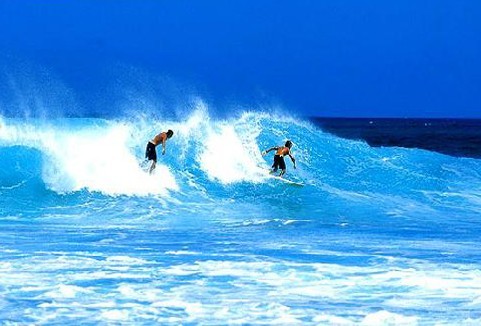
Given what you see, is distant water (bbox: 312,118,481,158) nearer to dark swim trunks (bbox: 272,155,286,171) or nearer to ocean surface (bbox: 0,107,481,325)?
ocean surface (bbox: 0,107,481,325)

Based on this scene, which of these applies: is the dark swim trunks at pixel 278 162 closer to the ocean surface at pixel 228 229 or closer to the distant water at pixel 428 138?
the ocean surface at pixel 228 229

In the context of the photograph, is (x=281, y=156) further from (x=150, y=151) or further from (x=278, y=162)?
(x=150, y=151)

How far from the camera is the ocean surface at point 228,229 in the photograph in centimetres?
701

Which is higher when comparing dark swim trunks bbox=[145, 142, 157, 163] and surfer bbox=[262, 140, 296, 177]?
surfer bbox=[262, 140, 296, 177]

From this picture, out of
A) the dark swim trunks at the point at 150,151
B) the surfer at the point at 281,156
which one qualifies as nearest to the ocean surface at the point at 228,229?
the surfer at the point at 281,156

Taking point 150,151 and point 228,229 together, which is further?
point 150,151

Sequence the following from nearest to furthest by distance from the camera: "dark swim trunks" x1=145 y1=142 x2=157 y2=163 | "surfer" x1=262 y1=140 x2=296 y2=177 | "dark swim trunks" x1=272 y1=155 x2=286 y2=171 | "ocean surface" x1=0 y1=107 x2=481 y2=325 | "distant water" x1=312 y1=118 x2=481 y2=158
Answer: "ocean surface" x1=0 y1=107 x2=481 y2=325 < "dark swim trunks" x1=145 y1=142 x2=157 y2=163 < "surfer" x1=262 y1=140 x2=296 y2=177 < "dark swim trunks" x1=272 y1=155 x2=286 y2=171 < "distant water" x1=312 y1=118 x2=481 y2=158

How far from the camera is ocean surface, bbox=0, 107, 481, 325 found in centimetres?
701

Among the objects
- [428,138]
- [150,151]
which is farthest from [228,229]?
[428,138]

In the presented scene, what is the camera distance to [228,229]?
12.2 m

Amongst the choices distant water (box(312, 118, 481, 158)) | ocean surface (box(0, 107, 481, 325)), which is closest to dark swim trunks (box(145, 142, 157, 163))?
ocean surface (box(0, 107, 481, 325))

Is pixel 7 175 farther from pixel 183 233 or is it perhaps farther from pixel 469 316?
pixel 469 316

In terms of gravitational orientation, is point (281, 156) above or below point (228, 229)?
above

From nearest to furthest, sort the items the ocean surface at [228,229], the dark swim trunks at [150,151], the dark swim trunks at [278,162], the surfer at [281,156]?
the ocean surface at [228,229] → the dark swim trunks at [150,151] → the surfer at [281,156] → the dark swim trunks at [278,162]
